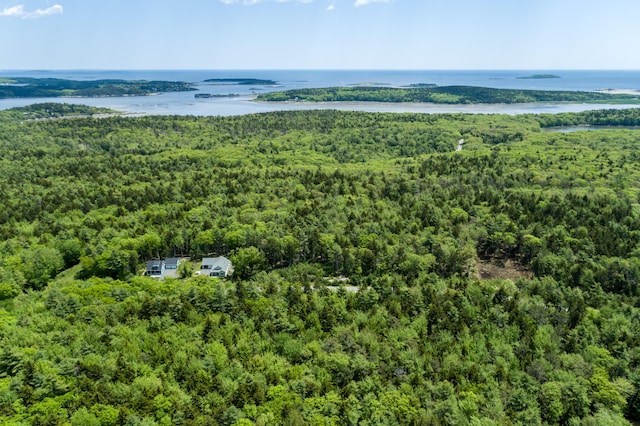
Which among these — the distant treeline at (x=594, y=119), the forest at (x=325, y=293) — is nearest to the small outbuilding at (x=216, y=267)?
the forest at (x=325, y=293)

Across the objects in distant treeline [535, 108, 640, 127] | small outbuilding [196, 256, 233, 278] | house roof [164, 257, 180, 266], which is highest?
distant treeline [535, 108, 640, 127]

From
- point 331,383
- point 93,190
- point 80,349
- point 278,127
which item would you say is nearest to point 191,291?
point 80,349

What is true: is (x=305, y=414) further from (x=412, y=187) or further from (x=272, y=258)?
(x=412, y=187)

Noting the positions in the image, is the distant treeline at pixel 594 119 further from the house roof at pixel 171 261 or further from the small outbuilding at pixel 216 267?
the house roof at pixel 171 261

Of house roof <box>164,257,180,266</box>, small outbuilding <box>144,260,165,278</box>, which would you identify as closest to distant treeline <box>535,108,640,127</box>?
house roof <box>164,257,180,266</box>

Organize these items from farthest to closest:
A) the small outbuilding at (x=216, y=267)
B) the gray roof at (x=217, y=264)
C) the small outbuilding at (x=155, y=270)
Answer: the gray roof at (x=217, y=264)
the small outbuilding at (x=216, y=267)
the small outbuilding at (x=155, y=270)

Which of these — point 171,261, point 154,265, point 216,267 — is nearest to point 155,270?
point 154,265

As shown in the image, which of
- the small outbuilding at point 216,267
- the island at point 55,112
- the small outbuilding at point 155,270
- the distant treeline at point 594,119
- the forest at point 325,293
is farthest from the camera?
the island at point 55,112

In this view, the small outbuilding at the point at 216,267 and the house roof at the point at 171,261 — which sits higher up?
the house roof at the point at 171,261

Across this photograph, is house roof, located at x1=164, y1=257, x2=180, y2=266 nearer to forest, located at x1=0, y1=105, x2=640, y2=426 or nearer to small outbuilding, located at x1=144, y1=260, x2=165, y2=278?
small outbuilding, located at x1=144, y1=260, x2=165, y2=278
